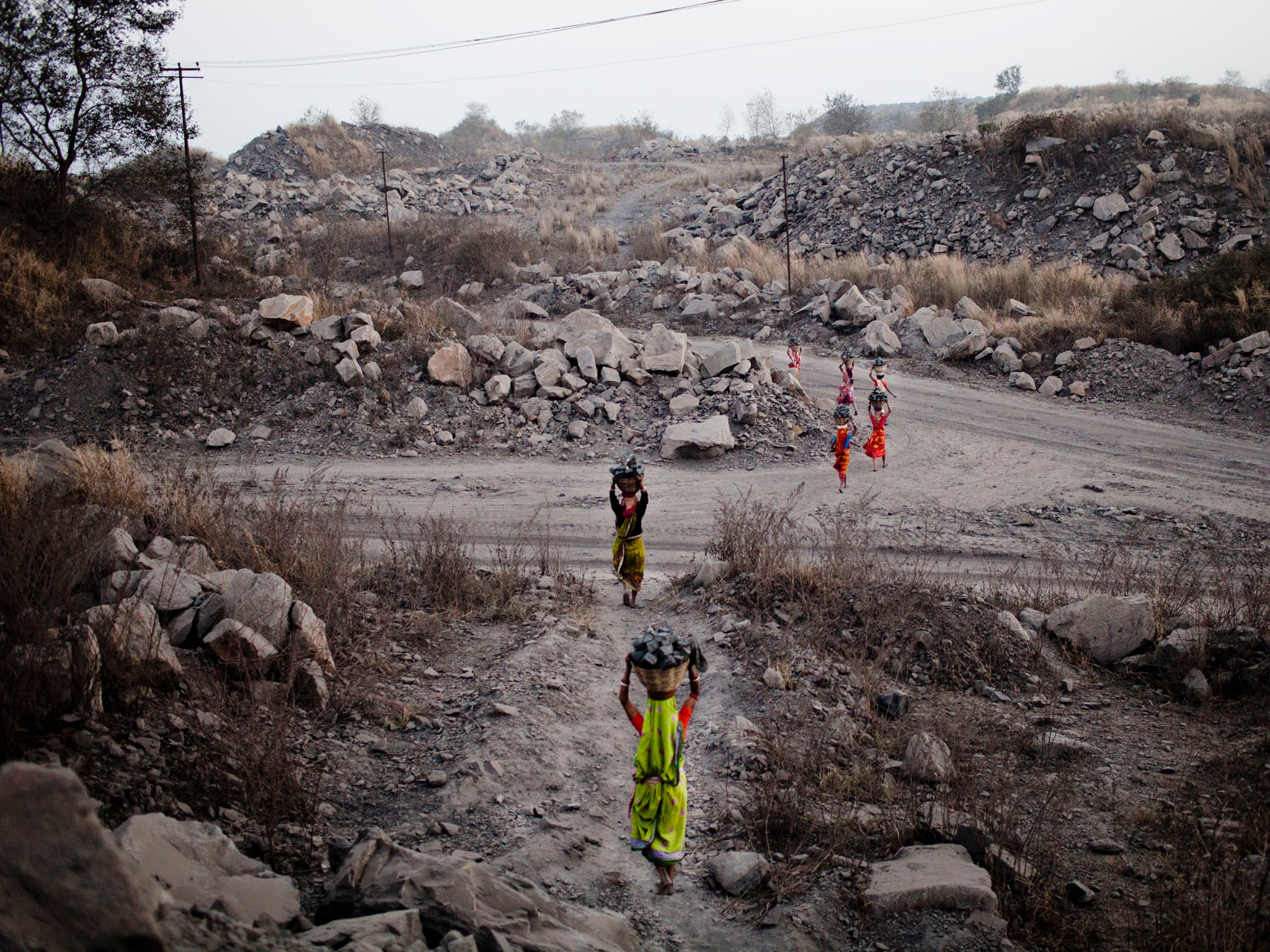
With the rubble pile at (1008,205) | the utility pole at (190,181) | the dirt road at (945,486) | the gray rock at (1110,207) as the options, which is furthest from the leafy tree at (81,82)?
the gray rock at (1110,207)

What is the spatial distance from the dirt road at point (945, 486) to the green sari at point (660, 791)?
15.9ft

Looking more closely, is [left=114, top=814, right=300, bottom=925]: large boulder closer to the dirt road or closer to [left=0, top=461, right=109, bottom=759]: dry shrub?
[left=0, top=461, right=109, bottom=759]: dry shrub

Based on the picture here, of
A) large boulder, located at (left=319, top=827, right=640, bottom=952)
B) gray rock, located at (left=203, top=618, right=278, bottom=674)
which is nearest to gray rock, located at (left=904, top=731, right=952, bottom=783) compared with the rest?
large boulder, located at (left=319, top=827, right=640, bottom=952)

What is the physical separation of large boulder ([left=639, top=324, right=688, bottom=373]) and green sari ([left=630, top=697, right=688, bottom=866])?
1169cm

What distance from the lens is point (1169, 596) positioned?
7.53 m

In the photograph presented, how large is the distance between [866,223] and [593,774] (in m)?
26.8

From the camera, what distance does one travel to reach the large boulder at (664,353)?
15.4 meters

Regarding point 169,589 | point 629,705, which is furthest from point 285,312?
point 629,705

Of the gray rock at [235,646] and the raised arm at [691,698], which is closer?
the raised arm at [691,698]

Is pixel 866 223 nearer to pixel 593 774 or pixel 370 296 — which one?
pixel 370 296

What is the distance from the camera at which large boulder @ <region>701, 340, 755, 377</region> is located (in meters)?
15.1

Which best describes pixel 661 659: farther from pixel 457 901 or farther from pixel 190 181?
pixel 190 181

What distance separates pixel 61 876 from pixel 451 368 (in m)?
13.4

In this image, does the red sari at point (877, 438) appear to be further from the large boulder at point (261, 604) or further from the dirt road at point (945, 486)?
the large boulder at point (261, 604)
